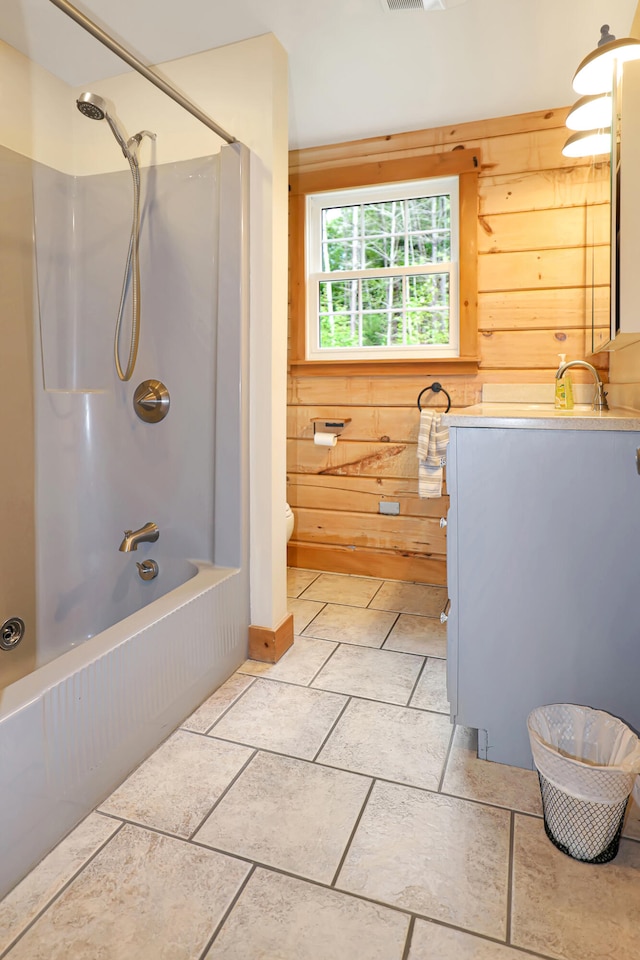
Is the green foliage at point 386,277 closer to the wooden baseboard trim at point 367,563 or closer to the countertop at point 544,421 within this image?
the wooden baseboard trim at point 367,563

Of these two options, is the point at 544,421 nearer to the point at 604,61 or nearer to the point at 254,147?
the point at 604,61

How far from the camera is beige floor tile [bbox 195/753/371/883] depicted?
48.5 inches

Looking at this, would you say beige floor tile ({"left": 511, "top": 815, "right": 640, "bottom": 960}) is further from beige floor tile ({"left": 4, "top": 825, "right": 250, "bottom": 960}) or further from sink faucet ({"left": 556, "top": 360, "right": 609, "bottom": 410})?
sink faucet ({"left": 556, "top": 360, "right": 609, "bottom": 410})

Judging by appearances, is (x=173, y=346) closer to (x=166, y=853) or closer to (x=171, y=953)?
(x=166, y=853)

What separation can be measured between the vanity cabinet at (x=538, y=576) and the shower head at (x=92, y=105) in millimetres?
1412

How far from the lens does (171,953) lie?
101 cm

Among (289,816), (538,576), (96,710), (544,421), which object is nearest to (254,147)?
(544,421)

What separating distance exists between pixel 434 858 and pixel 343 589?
1.71m

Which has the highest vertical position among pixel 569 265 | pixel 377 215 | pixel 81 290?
pixel 377 215

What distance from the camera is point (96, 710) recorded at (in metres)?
1.35

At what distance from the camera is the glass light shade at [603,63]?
4.88 feet

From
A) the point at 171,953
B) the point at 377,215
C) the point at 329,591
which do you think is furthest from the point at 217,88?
the point at 171,953

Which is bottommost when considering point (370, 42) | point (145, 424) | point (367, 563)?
point (367, 563)

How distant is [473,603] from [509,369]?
5.15 ft
